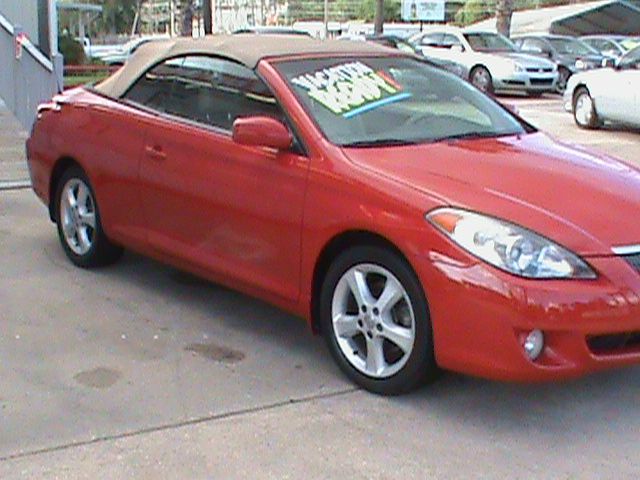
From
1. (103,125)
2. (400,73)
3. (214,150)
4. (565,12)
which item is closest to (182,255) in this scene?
(214,150)

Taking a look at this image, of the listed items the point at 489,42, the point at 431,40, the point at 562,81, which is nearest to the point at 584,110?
the point at 562,81

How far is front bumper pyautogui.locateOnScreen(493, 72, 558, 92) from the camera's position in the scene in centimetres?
2030

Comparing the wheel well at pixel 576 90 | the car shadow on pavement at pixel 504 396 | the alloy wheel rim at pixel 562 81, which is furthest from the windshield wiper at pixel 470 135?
the alloy wheel rim at pixel 562 81

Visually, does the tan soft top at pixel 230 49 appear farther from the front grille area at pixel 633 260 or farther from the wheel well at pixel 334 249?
the front grille area at pixel 633 260

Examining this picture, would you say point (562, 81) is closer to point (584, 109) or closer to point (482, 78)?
point (482, 78)

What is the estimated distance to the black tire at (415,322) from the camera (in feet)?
12.2

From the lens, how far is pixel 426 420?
376 centimetres

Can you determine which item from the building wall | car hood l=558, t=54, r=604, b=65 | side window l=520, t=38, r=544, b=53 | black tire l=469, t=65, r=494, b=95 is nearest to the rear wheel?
black tire l=469, t=65, r=494, b=95

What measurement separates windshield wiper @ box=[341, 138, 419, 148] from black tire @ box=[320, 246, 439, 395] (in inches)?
21.4

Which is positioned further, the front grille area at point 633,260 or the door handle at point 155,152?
the door handle at point 155,152

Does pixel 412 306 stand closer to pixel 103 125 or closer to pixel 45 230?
pixel 103 125

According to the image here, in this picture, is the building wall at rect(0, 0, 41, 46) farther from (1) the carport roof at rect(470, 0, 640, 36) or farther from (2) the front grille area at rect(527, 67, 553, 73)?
(1) the carport roof at rect(470, 0, 640, 36)

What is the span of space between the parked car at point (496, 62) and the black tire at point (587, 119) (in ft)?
16.7

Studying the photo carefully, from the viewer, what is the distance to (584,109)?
47.5 ft
